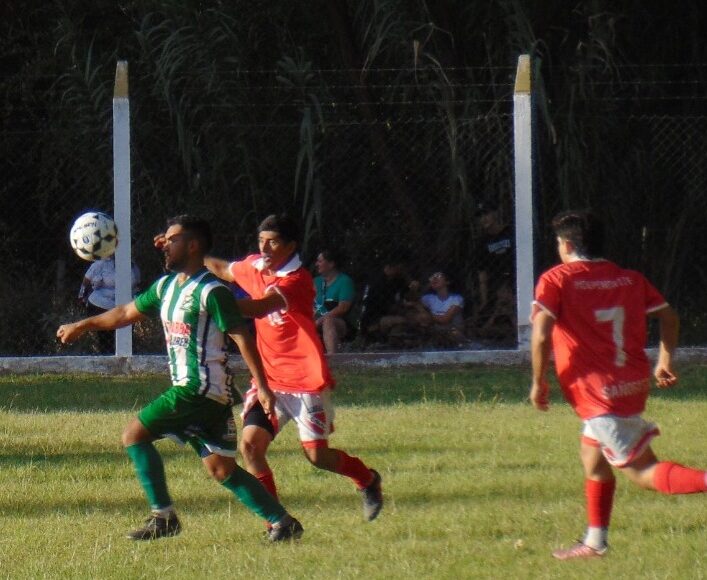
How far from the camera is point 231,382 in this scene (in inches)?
253

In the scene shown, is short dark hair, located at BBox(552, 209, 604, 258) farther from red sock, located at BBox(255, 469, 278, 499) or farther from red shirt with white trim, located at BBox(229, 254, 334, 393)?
red sock, located at BBox(255, 469, 278, 499)

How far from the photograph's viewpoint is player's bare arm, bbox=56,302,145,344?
658cm

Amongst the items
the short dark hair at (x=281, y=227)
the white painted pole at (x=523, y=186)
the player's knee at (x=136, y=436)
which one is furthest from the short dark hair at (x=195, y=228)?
the white painted pole at (x=523, y=186)

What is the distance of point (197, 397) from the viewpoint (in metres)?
6.31

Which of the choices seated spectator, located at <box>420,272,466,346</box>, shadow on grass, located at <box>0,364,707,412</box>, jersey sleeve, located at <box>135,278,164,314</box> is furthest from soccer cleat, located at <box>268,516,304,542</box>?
seated spectator, located at <box>420,272,466,346</box>

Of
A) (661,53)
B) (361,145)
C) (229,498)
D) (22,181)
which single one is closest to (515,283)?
(361,145)

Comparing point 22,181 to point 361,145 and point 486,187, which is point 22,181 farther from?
point 486,187

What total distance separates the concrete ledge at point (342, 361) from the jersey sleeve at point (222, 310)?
6.85 metres

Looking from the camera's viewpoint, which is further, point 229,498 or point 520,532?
point 229,498

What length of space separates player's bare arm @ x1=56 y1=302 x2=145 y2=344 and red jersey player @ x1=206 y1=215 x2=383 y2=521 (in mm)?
625

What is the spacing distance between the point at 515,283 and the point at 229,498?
21.2ft

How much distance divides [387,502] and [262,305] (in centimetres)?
129

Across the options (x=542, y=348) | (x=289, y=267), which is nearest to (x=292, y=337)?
(x=289, y=267)

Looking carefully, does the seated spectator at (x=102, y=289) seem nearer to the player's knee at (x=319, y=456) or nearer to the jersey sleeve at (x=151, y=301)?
the player's knee at (x=319, y=456)
